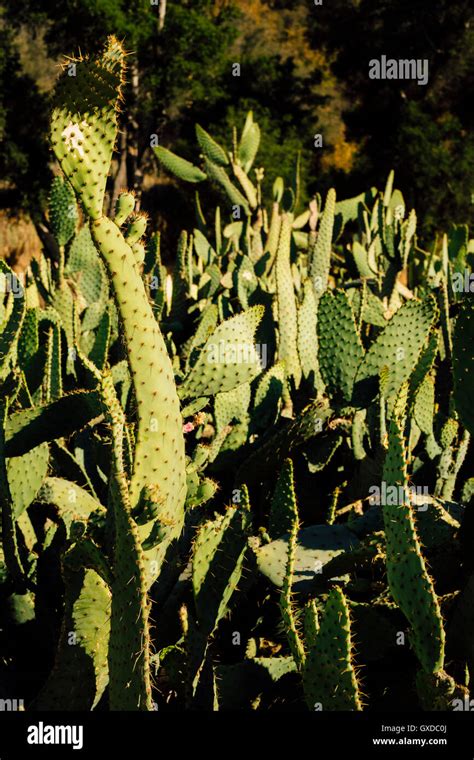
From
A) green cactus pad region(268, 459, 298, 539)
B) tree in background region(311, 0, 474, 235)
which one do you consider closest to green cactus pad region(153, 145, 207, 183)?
green cactus pad region(268, 459, 298, 539)

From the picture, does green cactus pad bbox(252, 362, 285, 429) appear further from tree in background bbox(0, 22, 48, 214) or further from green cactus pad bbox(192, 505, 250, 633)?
tree in background bbox(0, 22, 48, 214)

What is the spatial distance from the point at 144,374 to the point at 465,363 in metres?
0.92

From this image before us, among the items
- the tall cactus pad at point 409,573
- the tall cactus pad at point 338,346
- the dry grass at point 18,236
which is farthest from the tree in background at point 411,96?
the tall cactus pad at point 409,573

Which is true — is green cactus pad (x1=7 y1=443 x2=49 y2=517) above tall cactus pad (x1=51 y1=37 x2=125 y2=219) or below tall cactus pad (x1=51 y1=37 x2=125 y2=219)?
below

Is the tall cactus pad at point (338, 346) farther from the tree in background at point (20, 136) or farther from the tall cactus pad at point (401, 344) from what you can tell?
the tree in background at point (20, 136)

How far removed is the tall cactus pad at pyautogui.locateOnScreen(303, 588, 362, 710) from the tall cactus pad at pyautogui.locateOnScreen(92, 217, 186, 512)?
41 centimetres

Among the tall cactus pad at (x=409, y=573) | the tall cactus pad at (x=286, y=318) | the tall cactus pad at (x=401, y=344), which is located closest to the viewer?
the tall cactus pad at (x=409, y=573)

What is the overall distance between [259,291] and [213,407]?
52.0 inches

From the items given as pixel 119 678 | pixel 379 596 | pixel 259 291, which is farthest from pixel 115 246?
pixel 259 291

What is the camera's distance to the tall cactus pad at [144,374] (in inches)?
58.3

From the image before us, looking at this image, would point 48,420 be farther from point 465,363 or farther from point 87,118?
point 465,363

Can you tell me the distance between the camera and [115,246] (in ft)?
4.84

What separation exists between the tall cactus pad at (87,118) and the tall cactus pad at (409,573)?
2.52 feet

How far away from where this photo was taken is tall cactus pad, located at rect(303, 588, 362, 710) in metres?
1.41
